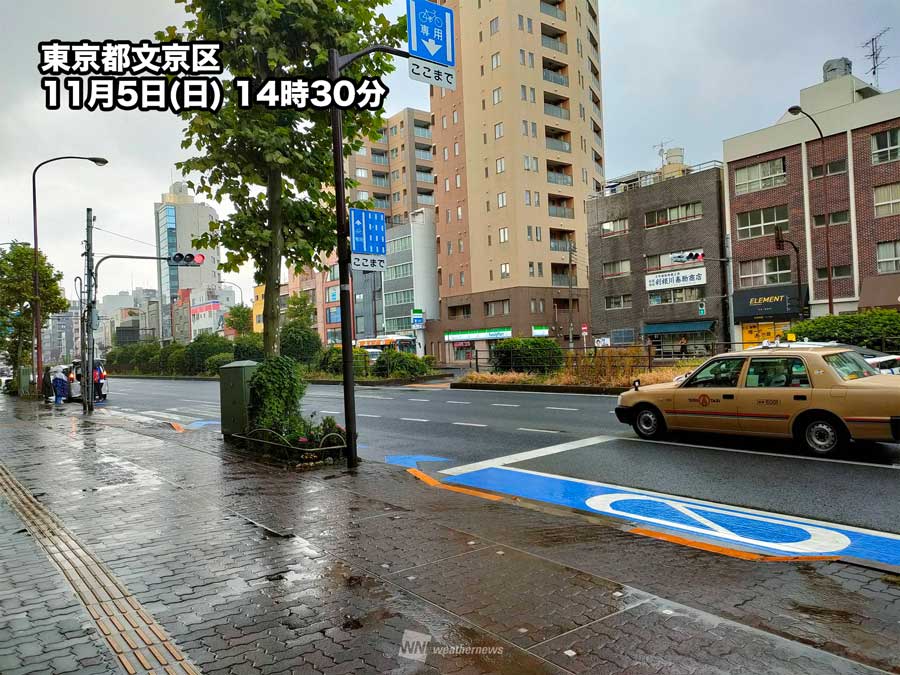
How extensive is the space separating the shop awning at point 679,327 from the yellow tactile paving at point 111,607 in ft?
143

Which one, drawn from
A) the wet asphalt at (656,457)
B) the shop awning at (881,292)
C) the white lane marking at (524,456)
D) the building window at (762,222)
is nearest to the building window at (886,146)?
the building window at (762,222)

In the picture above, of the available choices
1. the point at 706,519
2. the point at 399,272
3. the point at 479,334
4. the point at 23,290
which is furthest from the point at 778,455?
the point at 399,272

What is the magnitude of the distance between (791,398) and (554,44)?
59.1m

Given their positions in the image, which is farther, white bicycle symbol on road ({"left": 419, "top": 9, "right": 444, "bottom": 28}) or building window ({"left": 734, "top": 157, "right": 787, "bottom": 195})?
building window ({"left": 734, "top": 157, "right": 787, "bottom": 195})

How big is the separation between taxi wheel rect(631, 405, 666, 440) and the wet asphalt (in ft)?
0.79

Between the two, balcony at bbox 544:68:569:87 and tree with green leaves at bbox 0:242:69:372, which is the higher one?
balcony at bbox 544:68:569:87

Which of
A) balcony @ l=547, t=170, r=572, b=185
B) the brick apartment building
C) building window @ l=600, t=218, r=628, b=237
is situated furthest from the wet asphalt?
balcony @ l=547, t=170, r=572, b=185

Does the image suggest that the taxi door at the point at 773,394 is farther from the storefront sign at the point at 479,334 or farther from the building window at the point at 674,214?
the storefront sign at the point at 479,334

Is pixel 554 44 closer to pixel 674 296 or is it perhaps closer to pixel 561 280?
pixel 561 280

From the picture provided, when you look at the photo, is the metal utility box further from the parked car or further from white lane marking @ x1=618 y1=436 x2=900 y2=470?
the parked car

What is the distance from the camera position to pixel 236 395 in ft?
37.8

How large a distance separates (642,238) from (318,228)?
4100 centimetres

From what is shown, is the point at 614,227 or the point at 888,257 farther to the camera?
the point at 614,227

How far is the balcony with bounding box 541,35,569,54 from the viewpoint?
59.3 metres
